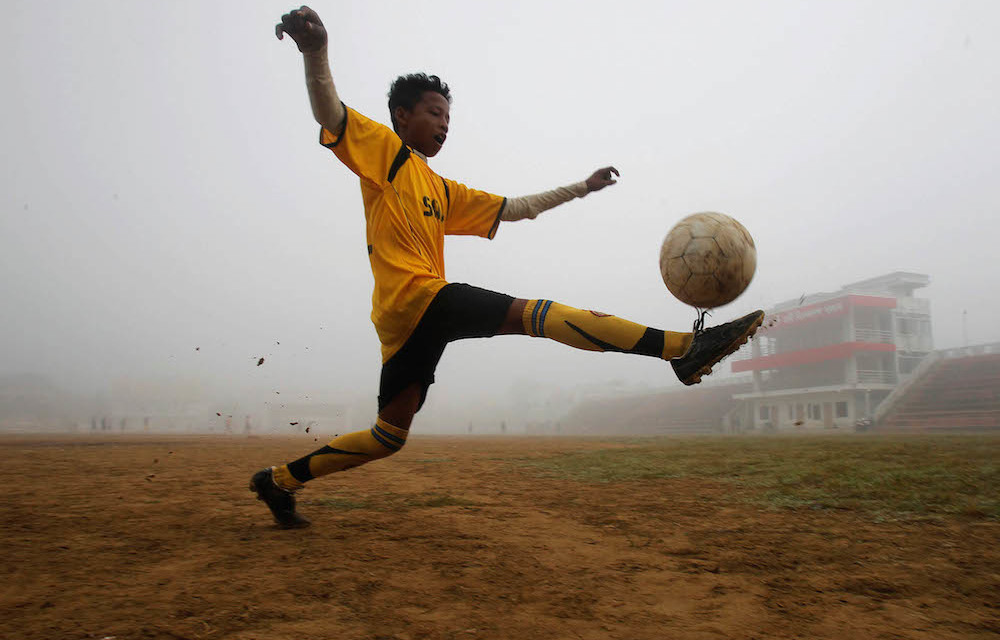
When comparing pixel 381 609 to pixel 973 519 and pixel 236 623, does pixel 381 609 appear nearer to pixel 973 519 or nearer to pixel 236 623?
pixel 236 623

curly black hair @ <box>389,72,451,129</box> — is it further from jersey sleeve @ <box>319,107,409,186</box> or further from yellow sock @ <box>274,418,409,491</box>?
yellow sock @ <box>274,418,409,491</box>

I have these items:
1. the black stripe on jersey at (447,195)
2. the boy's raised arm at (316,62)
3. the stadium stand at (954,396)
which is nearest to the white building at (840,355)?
the stadium stand at (954,396)

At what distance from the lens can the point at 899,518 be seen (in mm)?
3088

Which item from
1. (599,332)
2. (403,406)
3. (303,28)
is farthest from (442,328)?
(303,28)

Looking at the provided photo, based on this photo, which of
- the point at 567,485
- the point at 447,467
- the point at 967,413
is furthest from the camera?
the point at 967,413

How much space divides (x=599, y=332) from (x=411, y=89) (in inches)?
74.2

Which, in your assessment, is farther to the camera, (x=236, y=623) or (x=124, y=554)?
(x=124, y=554)

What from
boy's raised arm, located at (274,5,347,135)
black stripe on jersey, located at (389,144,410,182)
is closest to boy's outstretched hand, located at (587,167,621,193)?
black stripe on jersey, located at (389,144,410,182)

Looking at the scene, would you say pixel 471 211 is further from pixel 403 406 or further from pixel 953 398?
pixel 953 398

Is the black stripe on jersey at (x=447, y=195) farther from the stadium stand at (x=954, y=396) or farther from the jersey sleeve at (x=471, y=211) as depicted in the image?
the stadium stand at (x=954, y=396)

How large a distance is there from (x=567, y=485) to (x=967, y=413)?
32.9 m

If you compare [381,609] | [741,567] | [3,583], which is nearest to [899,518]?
[741,567]

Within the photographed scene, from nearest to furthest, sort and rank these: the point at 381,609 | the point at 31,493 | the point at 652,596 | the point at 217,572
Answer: the point at 381,609 < the point at 652,596 < the point at 217,572 < the point at 31,493

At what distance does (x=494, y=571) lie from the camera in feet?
7.32
